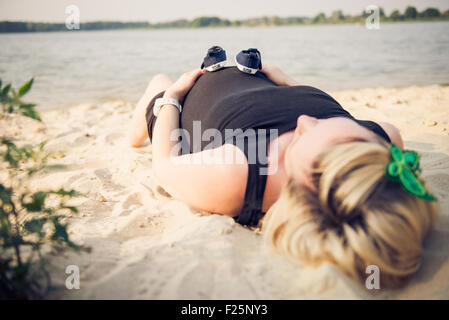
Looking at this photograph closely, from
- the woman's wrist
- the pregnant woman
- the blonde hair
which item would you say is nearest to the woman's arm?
the pregnant woman

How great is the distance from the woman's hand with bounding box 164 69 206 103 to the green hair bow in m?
1.67

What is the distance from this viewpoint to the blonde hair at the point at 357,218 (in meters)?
1.22

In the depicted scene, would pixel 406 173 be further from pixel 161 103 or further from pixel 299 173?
pixel 161 103

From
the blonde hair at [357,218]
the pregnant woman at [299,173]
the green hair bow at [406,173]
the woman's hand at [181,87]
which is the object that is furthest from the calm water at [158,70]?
the green hair bow at [406,173]

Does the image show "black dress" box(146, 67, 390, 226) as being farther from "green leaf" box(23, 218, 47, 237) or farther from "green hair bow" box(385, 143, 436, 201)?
"green leaf" box(23, 218, 47, 237)

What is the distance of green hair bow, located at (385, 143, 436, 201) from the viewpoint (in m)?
1.22

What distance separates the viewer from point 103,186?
2.39 meters

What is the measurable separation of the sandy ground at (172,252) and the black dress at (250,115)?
0.30 metres

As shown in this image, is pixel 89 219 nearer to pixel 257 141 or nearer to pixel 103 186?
pixel 103 186

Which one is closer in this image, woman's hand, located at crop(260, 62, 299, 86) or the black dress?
the black dress

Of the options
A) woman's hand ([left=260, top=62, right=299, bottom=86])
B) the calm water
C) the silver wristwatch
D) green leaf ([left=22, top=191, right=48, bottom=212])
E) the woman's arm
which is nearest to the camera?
green leaf ([left=22, top=191, right=48, bottom=212])

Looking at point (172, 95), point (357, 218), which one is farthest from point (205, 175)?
point (172, 95)

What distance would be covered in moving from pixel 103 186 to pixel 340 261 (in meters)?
1.80

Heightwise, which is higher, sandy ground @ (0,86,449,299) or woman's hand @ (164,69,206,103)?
woman's hand @ (164,69,206,103)
